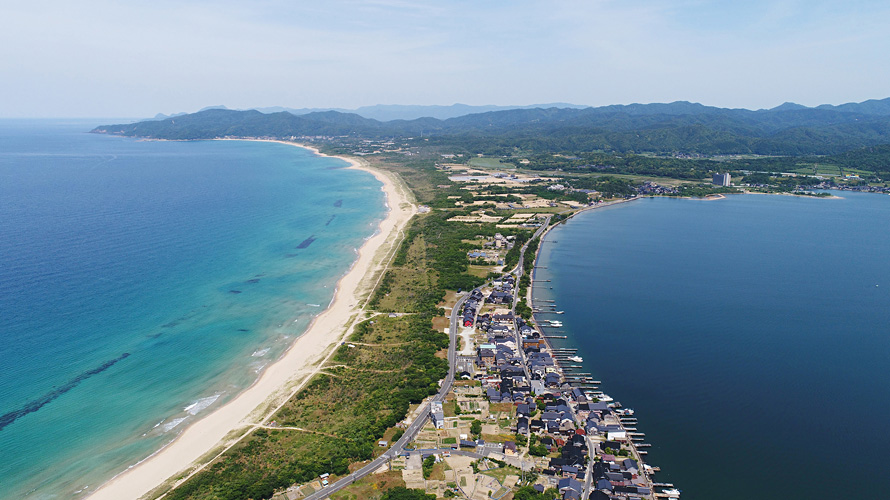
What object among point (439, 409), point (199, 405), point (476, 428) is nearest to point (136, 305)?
point (199, 405)

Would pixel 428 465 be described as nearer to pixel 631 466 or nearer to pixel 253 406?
pixel 631 466

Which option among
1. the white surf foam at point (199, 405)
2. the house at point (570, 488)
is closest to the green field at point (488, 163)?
the white surf foam at point (199, 405)

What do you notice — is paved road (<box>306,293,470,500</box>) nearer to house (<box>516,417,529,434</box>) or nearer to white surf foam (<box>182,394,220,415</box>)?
house (<box>516,417,529,434</box>)

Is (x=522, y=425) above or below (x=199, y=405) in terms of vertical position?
above

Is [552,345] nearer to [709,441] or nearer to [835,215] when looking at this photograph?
[709,441]

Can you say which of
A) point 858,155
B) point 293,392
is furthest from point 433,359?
point 858,155

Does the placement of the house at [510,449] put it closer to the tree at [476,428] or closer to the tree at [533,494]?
the tree at [476,428]
